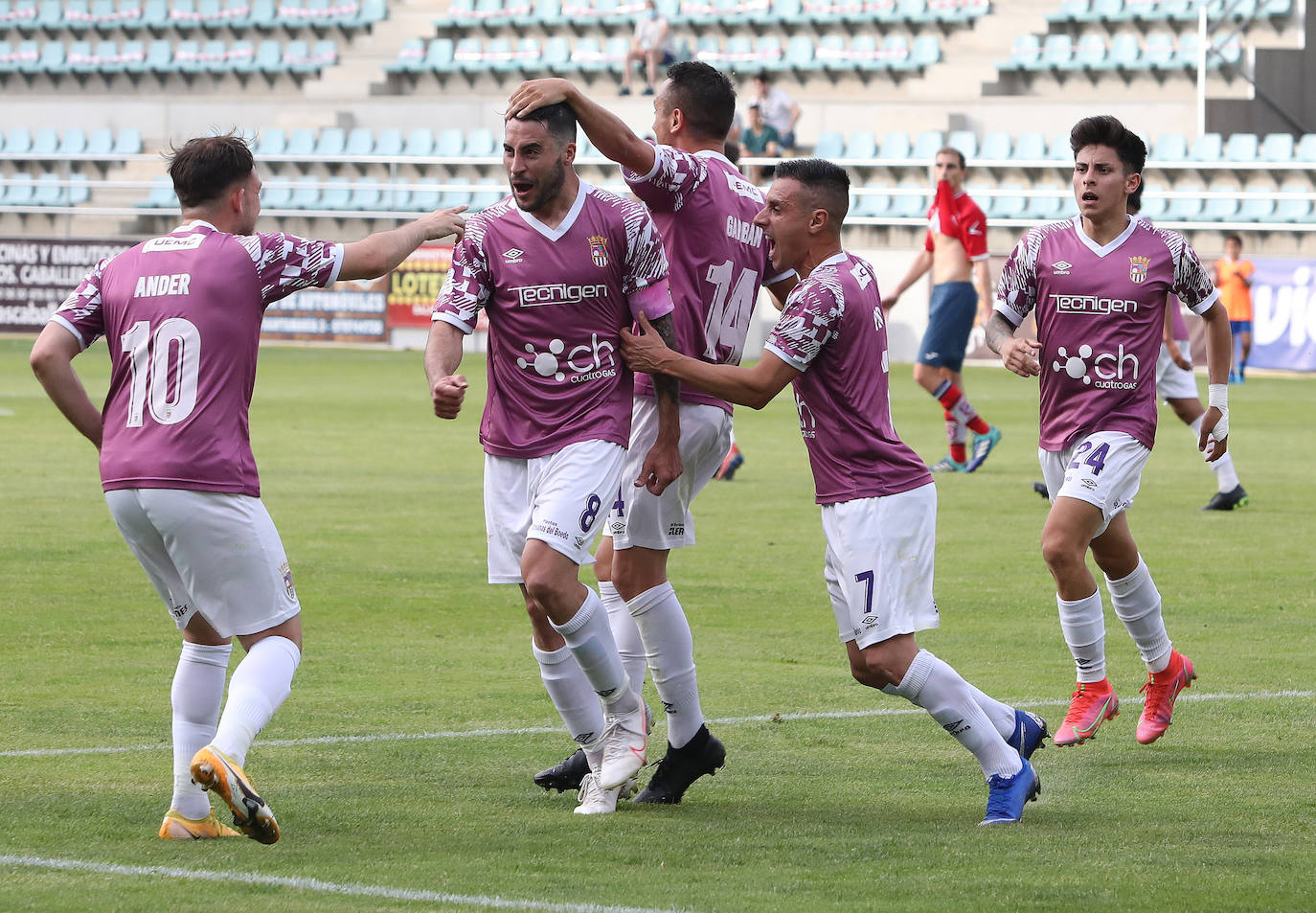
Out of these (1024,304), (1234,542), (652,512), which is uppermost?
(1024,304)

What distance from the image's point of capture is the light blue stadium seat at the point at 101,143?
121 feet

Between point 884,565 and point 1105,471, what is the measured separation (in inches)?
59.9

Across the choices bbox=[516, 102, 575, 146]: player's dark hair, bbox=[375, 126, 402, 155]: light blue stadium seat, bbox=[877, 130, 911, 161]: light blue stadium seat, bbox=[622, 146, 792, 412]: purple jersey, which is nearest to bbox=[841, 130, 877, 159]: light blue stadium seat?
bbox=[877, 130, 911, 161]: light blue stadium seat

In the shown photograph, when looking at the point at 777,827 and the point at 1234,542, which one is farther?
the point at 1234,542

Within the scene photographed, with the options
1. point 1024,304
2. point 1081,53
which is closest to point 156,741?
point 1024,304

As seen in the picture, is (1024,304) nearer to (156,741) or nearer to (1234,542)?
(156,741)

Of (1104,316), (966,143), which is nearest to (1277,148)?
(966,143)

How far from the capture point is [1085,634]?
668 centimetres

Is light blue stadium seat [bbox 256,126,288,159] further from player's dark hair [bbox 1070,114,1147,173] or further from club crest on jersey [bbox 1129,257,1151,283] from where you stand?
club crest on jersey [bbox 1129,257,1151,283]

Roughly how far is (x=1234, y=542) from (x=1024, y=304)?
5.18 meters

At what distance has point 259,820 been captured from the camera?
15.5 ft

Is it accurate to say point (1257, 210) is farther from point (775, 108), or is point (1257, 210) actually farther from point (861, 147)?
point (775, 108)

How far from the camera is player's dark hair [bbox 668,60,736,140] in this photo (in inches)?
250

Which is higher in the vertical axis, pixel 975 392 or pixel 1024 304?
pixel 1024 304
